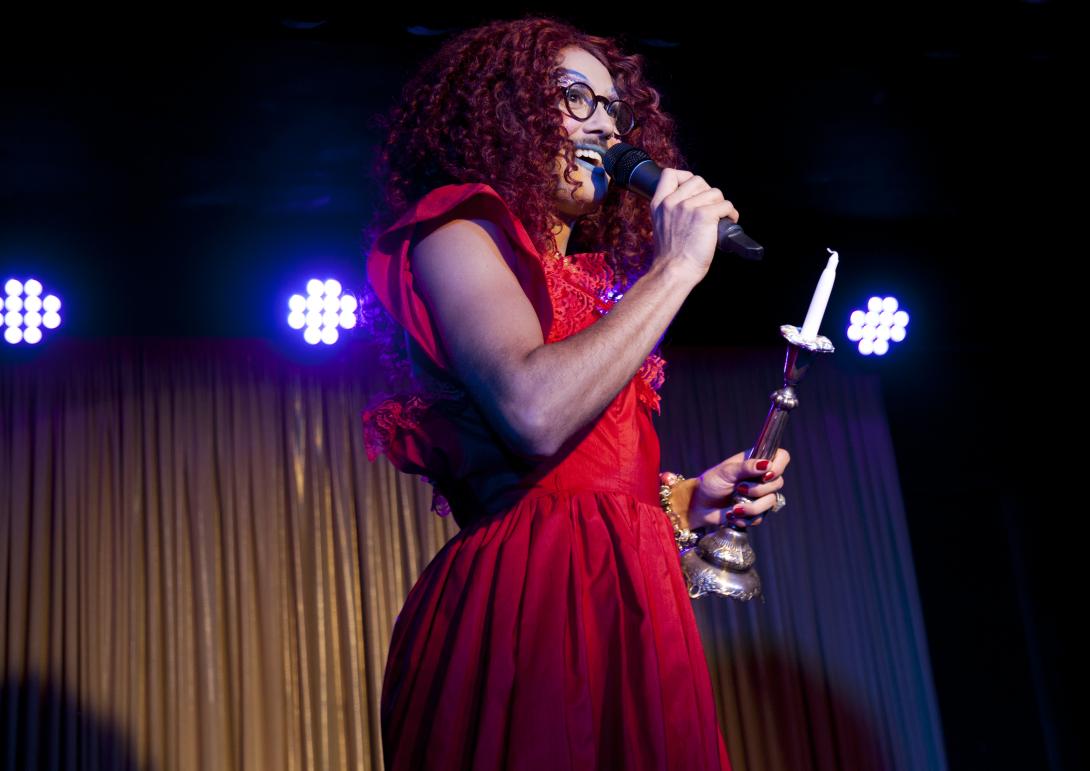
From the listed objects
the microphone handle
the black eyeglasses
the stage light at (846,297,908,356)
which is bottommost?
the microphone handle

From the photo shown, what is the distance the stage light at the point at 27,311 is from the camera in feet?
14.7

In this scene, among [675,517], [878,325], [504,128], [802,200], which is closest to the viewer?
[504,128]

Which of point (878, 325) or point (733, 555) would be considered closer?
point (733, 555)

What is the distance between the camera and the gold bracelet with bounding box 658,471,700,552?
5.40 feet

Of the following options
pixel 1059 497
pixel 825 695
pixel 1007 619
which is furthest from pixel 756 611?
pixel 1059 497

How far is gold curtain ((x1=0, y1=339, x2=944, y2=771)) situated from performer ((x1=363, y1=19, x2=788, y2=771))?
3.68 m

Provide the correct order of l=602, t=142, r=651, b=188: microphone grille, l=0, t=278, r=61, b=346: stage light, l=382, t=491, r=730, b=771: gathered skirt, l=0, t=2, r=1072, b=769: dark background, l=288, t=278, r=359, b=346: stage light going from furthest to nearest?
l=288, t=278, r=359, b=346: stage light → l=0, t=278, r=61, b=346: stage light → l=0, t=2, r=1072, b=769: dark background → l=602, t=142, r=651, b=188: microphone grille → l=382, t=491, r=730, b=771: gathered skirt

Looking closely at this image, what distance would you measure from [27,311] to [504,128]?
3773 mm

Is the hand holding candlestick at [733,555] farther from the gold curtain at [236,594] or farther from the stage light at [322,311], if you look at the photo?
the gold curtain at [236,594]

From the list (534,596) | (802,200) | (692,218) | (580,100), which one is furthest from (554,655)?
(802,200)

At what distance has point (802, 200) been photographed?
520cm

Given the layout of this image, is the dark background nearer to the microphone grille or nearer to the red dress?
the microphone grille

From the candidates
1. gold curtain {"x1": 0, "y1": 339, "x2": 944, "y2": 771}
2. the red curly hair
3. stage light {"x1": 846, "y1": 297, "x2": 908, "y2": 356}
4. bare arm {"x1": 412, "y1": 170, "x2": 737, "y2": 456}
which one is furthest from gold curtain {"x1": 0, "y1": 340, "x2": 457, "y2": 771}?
bare arm {"x1": 412, "y1": 170, "x2": 737, "y2": 456}

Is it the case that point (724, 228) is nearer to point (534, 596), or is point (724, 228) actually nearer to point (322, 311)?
point (534, 596)
